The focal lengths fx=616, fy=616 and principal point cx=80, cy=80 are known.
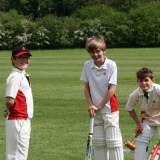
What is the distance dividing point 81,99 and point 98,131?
8.85m

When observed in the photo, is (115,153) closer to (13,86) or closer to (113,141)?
(113,141)

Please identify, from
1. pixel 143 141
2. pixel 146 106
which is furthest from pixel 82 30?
pixel 143 141

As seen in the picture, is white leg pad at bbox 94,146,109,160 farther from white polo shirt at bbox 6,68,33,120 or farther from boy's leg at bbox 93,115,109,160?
white polo shirt at bbox 6,68,33,120

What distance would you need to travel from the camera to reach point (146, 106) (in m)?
8.33

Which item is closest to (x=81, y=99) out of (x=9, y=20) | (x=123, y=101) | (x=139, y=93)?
(x=123, y=101)

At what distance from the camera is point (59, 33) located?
171 feet

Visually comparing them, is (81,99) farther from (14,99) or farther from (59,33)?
(59,33)

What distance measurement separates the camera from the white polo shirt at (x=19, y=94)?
7473 millimetres

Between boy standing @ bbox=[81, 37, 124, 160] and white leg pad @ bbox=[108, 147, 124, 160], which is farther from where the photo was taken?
white leg pad @ bbox=[108, 147, 124, 160]

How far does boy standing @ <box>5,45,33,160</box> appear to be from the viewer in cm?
748

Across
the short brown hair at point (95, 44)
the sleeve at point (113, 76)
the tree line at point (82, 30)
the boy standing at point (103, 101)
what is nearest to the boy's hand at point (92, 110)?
the boy standing at point (103, 101)

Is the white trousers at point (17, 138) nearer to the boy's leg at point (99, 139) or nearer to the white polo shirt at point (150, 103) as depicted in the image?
the boy's leg at point (99, 139)

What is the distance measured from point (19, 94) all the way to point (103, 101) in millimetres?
1064

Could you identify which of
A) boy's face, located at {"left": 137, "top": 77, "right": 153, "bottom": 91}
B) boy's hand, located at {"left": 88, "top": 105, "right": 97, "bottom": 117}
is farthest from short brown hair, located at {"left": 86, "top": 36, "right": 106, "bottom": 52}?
boy's face, located at {"left": 137, "top": 77, "right": 153, "bottom": 91}
